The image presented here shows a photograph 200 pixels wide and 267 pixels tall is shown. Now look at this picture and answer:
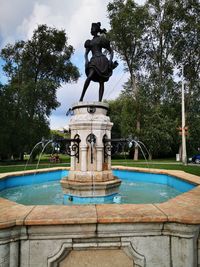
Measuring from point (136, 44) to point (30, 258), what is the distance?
28332 millimetres

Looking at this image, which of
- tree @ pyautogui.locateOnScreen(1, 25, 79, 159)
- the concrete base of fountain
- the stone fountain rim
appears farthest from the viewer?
tree @ pyautogui.locateOnScreen(1, 25, 79, 159)

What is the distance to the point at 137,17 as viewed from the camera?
27125 millimetres

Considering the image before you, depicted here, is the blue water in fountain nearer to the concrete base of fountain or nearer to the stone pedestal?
the concrete base of fountain

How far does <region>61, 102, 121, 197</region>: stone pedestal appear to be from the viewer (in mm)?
6445

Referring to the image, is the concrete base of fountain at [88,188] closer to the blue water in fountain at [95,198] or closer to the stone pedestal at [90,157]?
the stone pedestal at [90,157]

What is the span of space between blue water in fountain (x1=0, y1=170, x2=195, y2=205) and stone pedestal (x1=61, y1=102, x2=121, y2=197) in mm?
264

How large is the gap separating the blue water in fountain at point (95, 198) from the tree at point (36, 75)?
15567 millimetres

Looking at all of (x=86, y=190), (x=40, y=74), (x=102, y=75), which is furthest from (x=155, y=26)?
(x=86, y=190)

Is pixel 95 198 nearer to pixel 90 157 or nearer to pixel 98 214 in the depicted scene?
pixel 90 157

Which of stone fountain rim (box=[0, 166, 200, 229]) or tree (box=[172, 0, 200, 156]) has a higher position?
tree (box=[172, 0, 200, 156])

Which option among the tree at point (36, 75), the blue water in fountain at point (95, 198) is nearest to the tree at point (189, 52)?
the tree at point (36, 75)

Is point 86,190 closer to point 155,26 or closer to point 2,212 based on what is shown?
point 2,212

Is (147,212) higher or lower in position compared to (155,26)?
lower

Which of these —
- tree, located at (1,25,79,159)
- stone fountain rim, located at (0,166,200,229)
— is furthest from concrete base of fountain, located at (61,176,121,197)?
tree, located at (1,25,79,159)
